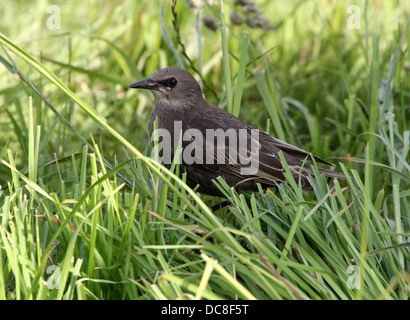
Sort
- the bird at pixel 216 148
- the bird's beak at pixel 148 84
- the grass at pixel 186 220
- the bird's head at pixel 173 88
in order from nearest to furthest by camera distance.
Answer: the grass at pixel 186 220, the bird at pixel 216 148, the bird's beak at pixel 148 84, the bird's head at pixel 173 88

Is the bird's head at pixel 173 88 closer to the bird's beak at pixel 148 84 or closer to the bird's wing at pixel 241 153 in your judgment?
the bird's beak at pixel 148 84

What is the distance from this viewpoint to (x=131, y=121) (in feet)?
16.3

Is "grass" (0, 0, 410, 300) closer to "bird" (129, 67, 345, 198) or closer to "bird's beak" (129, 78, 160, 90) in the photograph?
"bird" (129, 67, 345, 198)

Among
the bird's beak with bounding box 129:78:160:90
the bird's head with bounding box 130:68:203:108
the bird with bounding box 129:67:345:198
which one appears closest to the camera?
the bird with bounding box 129:67:345:198

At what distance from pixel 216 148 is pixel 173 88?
0.58m

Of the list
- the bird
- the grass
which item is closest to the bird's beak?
the bird

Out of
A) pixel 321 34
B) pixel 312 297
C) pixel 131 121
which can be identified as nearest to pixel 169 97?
pixel 131 121

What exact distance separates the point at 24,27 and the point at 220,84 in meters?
2.29

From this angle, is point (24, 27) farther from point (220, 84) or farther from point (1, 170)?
point (1, 170)

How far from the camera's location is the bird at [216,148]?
3.63m

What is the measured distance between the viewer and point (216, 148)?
3721 mm

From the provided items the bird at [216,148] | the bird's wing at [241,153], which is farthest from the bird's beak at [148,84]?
the bird's wing at [241,153]

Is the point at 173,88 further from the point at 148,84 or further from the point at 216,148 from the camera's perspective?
the point at 216,148

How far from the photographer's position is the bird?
143 inches
